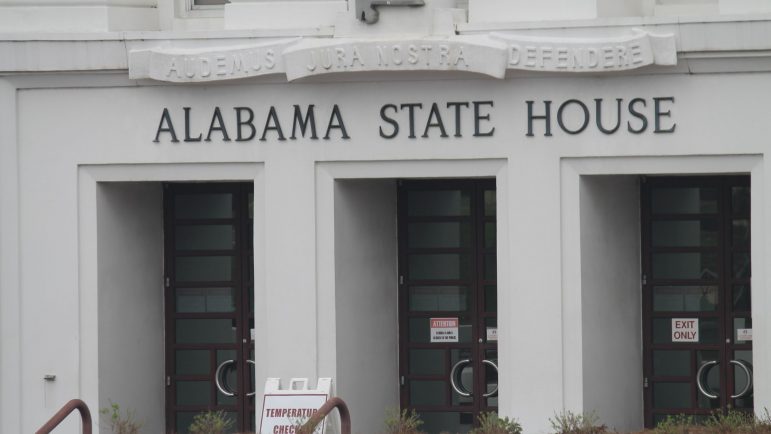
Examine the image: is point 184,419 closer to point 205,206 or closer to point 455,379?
point 205,206

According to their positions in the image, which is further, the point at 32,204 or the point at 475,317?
the point at 475,317

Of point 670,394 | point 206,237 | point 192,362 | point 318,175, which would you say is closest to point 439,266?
point 318,175

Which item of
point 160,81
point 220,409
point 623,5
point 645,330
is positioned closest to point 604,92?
point 623,5

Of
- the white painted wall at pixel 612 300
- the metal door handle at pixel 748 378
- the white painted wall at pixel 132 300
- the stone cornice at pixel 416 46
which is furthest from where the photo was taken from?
the metal door handle at pixel 748 378

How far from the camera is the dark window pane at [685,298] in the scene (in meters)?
20.0

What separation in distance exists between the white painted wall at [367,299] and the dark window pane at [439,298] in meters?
0.26

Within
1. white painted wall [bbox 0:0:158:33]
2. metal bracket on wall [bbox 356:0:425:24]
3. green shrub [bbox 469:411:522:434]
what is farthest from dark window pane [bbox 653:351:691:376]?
white painted wall [bbox 0:0:158:33]

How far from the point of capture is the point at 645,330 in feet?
65.7

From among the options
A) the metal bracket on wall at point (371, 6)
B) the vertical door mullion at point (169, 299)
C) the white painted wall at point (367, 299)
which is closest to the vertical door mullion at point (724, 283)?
the white painted wall at point (367, 299)

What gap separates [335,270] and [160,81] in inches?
106

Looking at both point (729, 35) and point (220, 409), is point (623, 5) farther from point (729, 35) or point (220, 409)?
point (220, 409)

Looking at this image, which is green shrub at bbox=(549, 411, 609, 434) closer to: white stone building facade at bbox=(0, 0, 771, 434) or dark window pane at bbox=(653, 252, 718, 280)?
white stone building facade at bbox=(0, 0, 771, 434)

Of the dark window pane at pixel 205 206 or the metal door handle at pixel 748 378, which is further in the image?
the dark window pane at pixel 205 206

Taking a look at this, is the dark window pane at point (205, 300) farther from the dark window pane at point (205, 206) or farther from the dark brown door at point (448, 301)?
the dark brown door at point (448, 301)
